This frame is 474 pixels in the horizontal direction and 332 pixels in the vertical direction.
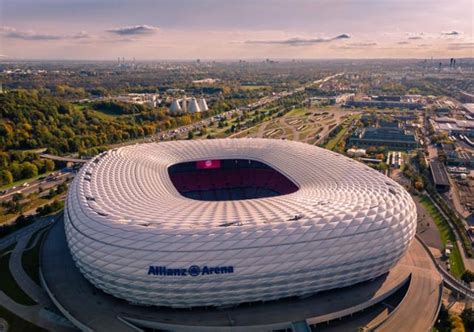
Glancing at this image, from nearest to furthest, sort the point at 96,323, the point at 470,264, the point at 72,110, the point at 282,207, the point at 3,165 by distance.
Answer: the point at 96,323
the point at 282,207
the point at 470,264
the point at 3,165
the point at 72,110

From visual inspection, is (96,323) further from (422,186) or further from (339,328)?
(422,186)

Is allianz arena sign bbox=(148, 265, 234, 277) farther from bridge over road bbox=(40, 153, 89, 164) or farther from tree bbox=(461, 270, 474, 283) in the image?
bridge over road bbox=(40, 153, 89, 164)

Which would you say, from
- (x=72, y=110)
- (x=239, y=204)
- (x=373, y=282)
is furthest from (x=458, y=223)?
(x=72, y=110)

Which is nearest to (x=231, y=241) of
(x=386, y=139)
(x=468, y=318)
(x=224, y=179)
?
(x=468, y=318)

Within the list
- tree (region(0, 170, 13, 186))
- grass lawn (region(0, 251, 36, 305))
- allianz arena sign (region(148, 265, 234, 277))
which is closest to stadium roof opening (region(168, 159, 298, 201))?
grass lawn (region(0, 251, 36, 305))

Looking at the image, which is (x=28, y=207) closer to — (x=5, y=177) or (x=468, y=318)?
(x=5, y=177)

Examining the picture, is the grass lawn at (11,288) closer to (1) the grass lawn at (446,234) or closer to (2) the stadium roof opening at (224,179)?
(2) the stadium roof opening at (224,179)
